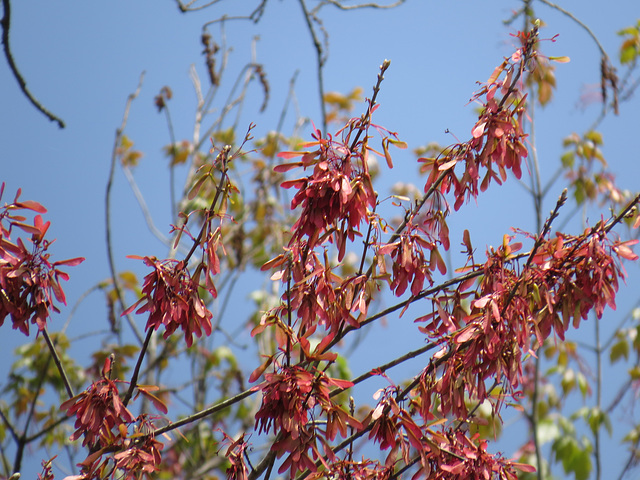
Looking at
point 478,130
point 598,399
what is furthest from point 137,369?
point 598,399

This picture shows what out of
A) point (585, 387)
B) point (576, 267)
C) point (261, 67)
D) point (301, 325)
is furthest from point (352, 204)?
point (585, 387)

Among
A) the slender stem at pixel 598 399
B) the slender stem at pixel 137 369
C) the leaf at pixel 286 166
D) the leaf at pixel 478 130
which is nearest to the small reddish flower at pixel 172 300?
the slender stem at pixel 137 369

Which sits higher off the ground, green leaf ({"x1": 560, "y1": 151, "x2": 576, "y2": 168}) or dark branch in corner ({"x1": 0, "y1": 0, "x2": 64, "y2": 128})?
green leaf ({"x1": 560, "y1": 151, "x2": 576, "y2": 168})

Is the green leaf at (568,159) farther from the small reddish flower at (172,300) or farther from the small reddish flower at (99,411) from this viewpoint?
the small reddish flower at (99,411)

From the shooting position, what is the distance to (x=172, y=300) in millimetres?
928

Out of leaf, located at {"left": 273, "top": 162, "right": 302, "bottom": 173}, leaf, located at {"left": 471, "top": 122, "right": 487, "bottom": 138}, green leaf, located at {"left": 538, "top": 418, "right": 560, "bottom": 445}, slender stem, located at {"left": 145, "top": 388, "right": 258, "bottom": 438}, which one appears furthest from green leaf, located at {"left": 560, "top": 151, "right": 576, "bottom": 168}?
slender stem, located at {"left": 145, "top": 388, "right": 258, "bottom": 438}

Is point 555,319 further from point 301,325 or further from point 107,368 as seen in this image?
point 107,368

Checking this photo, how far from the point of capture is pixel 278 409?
0.87m

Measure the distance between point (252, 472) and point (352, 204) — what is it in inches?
17.9

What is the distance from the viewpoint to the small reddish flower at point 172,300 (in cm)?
92

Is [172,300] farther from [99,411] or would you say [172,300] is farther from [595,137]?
[595,137]

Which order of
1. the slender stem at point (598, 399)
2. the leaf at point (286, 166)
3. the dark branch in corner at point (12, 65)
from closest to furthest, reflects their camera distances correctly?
the leaf at point (286, 166) < the dark branch in corner at point (12, 65) < the slender stem at point (598, 399)

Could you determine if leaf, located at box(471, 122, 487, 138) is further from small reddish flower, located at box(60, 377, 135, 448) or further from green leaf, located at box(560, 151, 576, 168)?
green leaf, located at box(560, 151, 576, 168)

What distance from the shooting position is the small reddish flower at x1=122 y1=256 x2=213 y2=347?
0.92 meters
